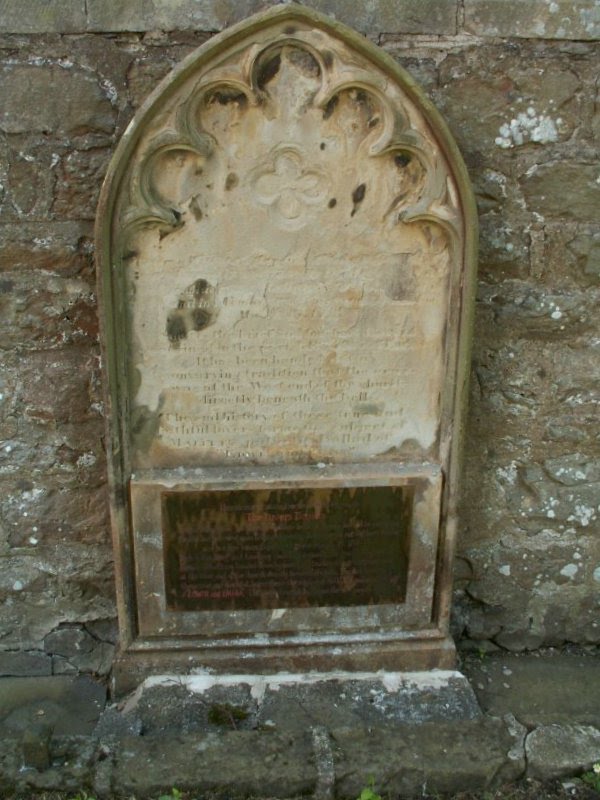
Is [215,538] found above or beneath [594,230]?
beneath

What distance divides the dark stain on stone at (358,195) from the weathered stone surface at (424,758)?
1758 mm

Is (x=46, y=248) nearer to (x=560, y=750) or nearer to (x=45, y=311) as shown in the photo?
(x=45, y=311)

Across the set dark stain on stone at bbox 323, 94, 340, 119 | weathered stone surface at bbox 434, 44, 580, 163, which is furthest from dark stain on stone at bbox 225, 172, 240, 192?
weathered stone surface at bbox 434, 44, 580, 163

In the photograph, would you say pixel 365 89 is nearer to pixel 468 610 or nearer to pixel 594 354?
pixel 594 354

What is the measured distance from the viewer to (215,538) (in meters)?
2.77

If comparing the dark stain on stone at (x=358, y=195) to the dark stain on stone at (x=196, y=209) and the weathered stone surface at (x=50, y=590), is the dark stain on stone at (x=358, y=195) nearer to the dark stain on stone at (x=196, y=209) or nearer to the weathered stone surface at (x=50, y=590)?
the dark stain on stone at (x=196, y=209)

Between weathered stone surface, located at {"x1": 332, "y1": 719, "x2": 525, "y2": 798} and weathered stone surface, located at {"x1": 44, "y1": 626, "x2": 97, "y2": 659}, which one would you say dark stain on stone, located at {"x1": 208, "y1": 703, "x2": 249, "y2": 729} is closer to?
weathered stone surface, located at {"x1": 332, "y1": 719, "x2": 525, "y2": 798}

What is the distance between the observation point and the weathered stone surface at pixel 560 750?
2.46 metres

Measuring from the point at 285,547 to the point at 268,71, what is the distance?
5.43ft

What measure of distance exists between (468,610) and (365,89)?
7.00 ft

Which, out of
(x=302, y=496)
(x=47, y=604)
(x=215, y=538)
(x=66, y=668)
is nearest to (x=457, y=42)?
(x=302, y=496)

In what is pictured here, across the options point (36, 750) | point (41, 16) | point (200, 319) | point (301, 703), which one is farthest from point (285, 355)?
point (36, 750)

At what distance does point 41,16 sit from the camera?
8.23 ft

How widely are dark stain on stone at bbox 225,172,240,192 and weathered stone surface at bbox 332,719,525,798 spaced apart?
1849 millimetres
